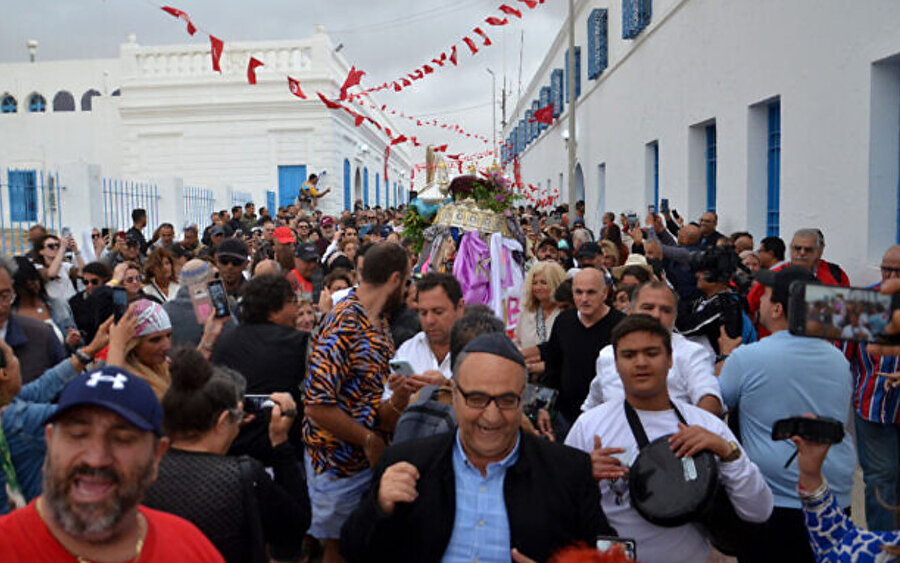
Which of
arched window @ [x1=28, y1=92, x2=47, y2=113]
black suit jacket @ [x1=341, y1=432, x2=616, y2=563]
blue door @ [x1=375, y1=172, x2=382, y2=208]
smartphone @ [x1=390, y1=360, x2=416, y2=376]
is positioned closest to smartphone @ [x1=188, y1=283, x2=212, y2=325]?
smartphone @ [x1=390, y1=360, x2=416, y2=376]

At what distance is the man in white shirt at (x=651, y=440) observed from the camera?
9.55 ft

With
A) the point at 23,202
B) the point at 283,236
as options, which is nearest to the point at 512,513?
the point at 283,236

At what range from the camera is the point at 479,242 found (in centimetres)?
781

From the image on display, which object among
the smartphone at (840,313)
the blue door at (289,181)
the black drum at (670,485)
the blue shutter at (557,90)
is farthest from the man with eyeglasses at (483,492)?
the blue shutter at (557,90)

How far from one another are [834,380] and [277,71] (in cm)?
2483

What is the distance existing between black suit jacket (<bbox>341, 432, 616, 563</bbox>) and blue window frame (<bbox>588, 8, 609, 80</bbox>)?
19.4 meters

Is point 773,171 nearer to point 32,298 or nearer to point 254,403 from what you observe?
point 254,403

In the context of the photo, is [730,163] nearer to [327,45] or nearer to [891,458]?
[891,458]

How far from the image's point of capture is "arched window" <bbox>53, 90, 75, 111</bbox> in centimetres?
4062

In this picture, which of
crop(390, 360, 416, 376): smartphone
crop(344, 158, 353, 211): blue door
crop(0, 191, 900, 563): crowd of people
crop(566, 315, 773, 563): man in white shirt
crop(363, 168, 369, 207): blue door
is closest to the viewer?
crop(0, 191, 900, 563): crowd of people

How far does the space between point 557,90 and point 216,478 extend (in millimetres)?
28337

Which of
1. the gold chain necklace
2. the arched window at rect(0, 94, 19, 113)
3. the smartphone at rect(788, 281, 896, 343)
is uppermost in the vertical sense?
the arched window at rect(0, 94, 19, 113)

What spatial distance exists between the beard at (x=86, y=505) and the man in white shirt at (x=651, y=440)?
1672 mm

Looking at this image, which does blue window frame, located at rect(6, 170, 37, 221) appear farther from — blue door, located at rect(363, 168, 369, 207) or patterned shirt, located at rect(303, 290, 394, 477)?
blue door, located at rect(363, 168, 369, 207)
